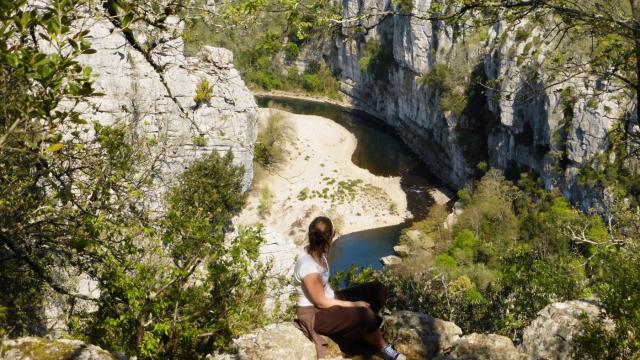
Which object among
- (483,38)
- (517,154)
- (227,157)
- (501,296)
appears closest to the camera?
(501,296)

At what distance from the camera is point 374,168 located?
60.1 metres

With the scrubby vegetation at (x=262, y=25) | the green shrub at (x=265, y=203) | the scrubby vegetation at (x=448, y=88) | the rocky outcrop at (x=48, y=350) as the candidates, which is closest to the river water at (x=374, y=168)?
the green shrub at (x=265, y=203)

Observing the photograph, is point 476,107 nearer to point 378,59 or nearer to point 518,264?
point 378,59

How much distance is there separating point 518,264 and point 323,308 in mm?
13404

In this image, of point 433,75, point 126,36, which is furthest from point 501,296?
point 433,75

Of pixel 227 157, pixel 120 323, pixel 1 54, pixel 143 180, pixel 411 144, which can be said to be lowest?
pixel 411 144

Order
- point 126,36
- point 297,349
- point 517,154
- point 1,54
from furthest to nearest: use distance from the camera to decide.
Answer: point 517,154 < point 297,349 < point 126,36 < point 1,54

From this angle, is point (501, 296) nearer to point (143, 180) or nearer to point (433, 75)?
point (143, 180)

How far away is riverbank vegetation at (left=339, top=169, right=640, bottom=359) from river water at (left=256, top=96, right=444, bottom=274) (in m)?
3.08

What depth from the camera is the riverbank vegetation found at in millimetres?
7074

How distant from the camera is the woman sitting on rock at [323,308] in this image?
20.2 feet

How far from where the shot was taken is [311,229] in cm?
618

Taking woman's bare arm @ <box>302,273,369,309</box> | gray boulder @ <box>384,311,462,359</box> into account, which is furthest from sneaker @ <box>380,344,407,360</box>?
gray boulder @ <box>384,311,462,359</box>

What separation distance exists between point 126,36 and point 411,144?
66.7 metres
